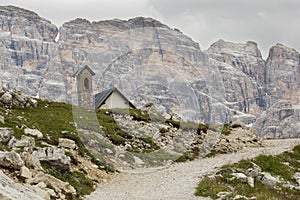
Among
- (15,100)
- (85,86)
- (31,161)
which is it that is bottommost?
(31,161)

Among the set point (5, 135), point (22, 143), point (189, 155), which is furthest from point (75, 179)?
point (189, 155)

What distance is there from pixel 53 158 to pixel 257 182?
1264 centimetres

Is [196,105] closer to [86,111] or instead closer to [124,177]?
[86,111]

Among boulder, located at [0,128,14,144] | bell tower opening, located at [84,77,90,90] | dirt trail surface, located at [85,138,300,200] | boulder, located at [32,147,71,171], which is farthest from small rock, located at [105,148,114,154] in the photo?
bell tower opening, located at [84,77,90,90]

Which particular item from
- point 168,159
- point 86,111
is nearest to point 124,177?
point 168,159

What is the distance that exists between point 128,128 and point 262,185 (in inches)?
884

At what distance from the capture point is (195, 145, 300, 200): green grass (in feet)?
71.4

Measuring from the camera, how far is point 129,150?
37.8 metres

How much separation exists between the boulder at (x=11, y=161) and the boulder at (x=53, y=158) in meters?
3.46

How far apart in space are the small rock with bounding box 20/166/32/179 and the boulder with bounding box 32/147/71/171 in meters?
3.62

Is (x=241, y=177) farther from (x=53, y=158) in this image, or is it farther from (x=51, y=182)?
(x=53, y=158)

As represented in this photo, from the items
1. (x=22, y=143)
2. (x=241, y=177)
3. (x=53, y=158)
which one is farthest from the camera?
(x=22, y=143)

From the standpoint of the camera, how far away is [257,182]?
985 inches

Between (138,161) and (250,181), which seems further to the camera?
(138,161)
